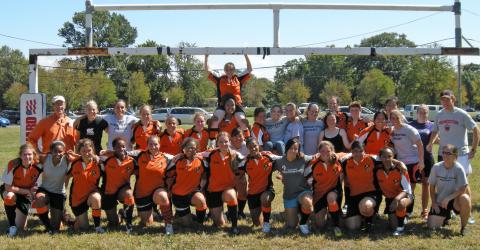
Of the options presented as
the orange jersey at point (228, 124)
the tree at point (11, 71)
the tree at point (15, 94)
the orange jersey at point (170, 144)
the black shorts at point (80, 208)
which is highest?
the tree at point (11, 71)

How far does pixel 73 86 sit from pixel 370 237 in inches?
1905

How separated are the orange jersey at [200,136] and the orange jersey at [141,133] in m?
0.57

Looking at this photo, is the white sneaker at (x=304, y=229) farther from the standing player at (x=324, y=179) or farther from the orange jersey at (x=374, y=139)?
the orange jersey at (x=374, y=139)

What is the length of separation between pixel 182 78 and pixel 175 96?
7.41m

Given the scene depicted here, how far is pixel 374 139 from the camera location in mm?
7309

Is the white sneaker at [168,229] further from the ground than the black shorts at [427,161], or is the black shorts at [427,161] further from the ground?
the black shorts at [427,161]

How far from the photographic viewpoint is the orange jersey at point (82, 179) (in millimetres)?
6828

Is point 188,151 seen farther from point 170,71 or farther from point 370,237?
point 170,71

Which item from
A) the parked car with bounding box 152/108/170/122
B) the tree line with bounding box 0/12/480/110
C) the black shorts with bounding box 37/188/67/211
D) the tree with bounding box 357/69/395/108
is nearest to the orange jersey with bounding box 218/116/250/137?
the black shorts with bounding box 37/188/67/211

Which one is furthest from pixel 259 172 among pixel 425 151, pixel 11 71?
pixel 11 71

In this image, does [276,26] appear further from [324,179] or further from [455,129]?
[455,129]

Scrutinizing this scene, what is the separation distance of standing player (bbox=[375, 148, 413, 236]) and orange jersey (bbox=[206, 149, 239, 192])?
2.08 meters

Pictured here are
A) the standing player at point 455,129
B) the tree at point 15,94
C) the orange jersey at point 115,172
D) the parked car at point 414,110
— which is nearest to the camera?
the orange jersey at point 115,172

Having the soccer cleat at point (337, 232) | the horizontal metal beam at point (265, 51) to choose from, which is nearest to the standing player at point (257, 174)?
the soccer cleat at point (337, 232)
